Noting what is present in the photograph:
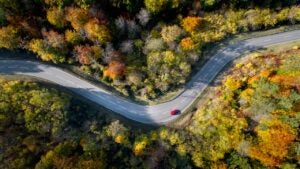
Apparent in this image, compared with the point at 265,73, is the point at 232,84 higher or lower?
lower

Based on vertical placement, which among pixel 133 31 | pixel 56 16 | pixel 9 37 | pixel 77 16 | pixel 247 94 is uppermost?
pixel 56 16

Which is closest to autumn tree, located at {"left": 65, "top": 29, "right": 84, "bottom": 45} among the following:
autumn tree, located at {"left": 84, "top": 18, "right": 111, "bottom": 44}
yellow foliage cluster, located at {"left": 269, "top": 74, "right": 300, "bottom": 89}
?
autumn tree, located at {"left": 84, "top": 18, "right": 111, "bottom": 44}

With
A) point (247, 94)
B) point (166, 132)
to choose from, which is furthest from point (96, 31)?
point (247, 94)

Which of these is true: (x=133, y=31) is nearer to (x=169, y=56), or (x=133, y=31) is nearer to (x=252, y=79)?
(x=169, y=56)

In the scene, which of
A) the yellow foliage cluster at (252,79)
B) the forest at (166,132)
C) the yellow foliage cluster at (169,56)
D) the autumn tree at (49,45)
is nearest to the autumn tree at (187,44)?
the yellow foliage cluster at (169,56)

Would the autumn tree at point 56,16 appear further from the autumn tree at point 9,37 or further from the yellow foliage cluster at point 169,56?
the yellow foliage cluster at point 169,56

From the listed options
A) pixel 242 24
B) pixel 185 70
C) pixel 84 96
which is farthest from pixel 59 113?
pixel 242 24

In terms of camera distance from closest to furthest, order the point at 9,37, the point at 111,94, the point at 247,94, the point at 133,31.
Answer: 1. the point at 9,37
2. the point at 247,94
3. the point at 133,31
4. the point at 111,94

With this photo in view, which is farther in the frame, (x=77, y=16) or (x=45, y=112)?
(x=77, y=16)
